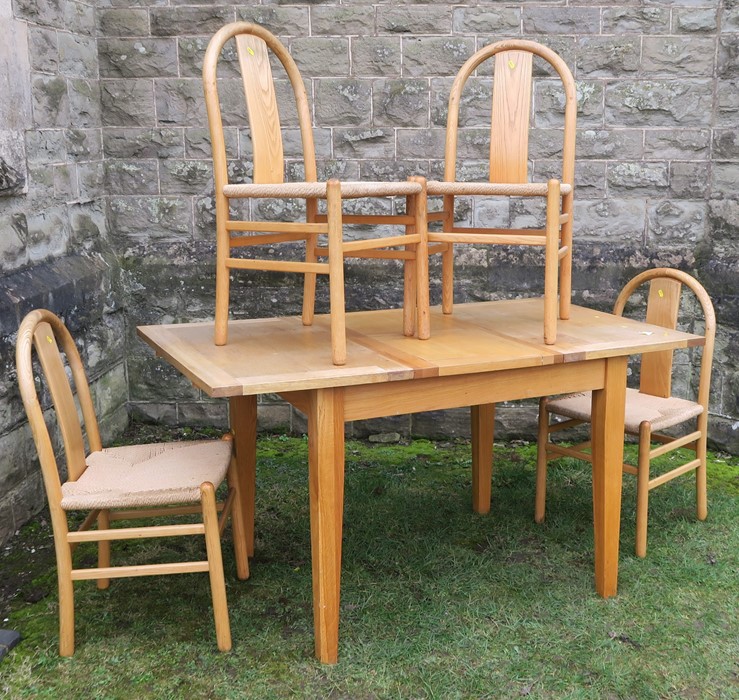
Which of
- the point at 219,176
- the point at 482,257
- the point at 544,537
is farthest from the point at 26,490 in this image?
the point at 482,257

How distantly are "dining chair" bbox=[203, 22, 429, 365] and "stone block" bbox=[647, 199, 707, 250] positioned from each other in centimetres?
186

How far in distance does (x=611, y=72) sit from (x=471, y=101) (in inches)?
25.7

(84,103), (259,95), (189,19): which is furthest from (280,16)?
(259,95)

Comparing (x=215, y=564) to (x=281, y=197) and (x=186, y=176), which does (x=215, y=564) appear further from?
(x=186, y=176)

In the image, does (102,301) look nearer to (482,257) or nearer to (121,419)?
(121,419)

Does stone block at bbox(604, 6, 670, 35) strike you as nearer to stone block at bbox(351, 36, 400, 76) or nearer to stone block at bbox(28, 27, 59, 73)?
stone block at bbox(351, 36, 400, 76)

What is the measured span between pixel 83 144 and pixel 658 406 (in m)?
2.72

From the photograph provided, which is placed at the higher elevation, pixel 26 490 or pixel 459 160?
pixel 459 160

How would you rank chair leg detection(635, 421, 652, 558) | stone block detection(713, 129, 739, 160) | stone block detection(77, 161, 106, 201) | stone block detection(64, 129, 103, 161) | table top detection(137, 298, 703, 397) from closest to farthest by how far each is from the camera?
table top detection(137, 298, 703, 397) < chair leg detection(635, 421, 652, 558) < stone block detection(64, 129, 103, 161) < stone block detection(77, 161, 106, 201) < stone block detection(713, 129, 739, 160)

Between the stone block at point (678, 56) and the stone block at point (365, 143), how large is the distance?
1.22 m

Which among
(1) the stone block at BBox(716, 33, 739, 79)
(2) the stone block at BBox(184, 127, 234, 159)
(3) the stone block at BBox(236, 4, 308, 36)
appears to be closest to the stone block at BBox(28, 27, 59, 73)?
(2) the stone block at BBox(184, 127, 234, 159)

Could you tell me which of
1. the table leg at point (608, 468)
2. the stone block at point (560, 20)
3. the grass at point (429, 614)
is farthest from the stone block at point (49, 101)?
the table leg at point (608, 468)

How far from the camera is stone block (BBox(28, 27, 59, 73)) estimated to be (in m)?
3.47

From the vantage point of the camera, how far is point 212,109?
258 cm
